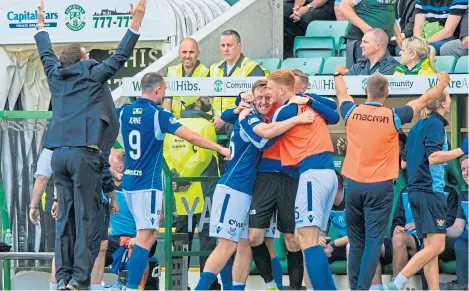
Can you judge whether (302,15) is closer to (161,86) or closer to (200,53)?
(200,53)

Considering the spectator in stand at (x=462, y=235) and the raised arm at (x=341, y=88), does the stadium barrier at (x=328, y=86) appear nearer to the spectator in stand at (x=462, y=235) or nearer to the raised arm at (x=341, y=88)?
the spectator in stand at (x=462, y=235)

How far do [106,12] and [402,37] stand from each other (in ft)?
11.6

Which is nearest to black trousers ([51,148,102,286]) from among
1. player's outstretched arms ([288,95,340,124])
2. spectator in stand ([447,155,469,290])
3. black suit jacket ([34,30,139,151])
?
black suit jacket ([34,30,139,151])

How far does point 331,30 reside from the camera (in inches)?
631

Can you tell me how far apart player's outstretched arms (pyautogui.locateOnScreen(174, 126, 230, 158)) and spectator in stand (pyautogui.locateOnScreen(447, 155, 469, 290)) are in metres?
2.29

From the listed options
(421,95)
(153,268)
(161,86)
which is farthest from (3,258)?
(421,95)

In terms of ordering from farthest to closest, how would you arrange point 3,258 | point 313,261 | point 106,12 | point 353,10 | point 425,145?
point 106,12, point 353,10, point 3,258, point 425,145, point 313,261

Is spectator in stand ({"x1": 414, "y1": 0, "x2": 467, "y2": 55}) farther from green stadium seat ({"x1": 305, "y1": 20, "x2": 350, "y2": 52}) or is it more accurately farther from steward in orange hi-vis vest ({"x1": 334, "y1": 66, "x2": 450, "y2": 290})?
steward in orange hi-vis vest ({"x1": 334, "y1": 66, "x2": 450, "y2": 290})

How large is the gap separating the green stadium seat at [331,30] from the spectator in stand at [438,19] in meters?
0.83

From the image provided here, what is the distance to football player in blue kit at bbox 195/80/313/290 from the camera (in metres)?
12.2

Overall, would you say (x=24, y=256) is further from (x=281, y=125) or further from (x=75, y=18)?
(x=75, y=18)

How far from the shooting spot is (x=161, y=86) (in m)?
12.9

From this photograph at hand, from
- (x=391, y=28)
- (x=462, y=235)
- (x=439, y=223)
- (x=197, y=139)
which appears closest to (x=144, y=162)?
(x=197, y=139)

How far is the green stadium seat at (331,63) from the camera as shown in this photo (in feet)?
48.6
